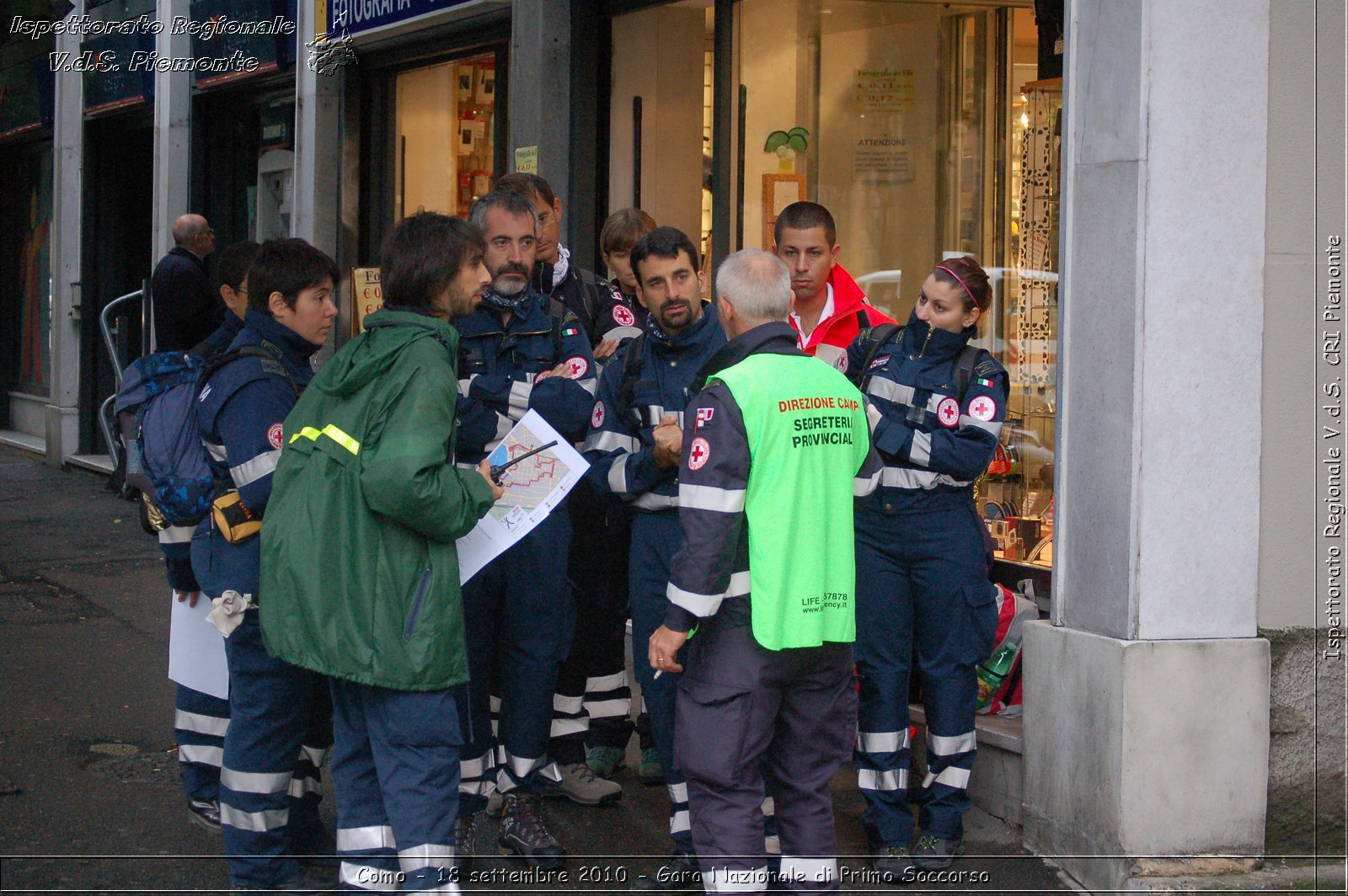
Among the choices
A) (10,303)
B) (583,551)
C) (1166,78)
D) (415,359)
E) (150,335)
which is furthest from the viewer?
(10,303)

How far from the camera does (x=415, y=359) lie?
4.01 meters

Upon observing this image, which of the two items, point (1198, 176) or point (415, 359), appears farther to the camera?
point (1198, 176)

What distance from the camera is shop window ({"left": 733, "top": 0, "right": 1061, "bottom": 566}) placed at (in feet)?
22.5

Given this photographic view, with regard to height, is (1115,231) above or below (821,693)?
above

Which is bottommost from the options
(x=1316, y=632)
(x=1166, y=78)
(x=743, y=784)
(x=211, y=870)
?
(x=211, y=870)

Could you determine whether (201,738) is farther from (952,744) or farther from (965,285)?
(965,285)

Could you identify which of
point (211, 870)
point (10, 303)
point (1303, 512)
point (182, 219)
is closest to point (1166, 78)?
point (1303, 512)

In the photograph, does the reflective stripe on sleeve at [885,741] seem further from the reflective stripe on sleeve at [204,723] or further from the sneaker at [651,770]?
the reflective stripe on sleeve at [204,723]

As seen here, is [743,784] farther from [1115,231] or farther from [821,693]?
[1115,231]

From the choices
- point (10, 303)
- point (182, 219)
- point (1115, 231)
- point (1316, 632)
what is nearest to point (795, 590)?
point (1115, 231)

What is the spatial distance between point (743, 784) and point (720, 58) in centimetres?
481

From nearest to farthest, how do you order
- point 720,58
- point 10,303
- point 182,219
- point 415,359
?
point 415,359
point 720,58
point 182,219
point 10,303

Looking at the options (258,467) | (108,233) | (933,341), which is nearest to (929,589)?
(933,341)

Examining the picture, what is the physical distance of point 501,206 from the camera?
520 cm
